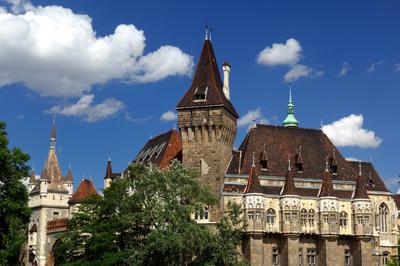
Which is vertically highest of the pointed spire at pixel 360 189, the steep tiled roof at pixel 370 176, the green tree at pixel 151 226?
the steep tiled roof at pixel 370 176

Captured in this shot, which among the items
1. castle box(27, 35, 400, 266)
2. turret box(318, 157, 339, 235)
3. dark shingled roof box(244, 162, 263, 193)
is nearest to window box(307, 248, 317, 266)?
castle box(27, 35, 400, 266)

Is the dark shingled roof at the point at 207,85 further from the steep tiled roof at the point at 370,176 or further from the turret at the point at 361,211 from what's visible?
the steep tiled roof at the point at 370,176

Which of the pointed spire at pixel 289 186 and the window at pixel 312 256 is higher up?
the pointed spire at pixel 289 186

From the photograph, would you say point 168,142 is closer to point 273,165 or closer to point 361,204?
point 273,165

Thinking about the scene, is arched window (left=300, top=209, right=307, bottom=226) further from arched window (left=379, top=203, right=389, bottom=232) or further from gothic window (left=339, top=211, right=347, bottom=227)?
arched window (left=379, top=203, right=389, bottom=232)

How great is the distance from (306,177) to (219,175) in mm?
9727

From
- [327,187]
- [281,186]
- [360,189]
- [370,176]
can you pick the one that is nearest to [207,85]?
[281,186]

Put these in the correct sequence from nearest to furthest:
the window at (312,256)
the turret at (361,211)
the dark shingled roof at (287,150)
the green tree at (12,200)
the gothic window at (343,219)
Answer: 1. the green tree at (12,200)
2. the window at (312,256)
3. the turret at (361,211)
4. the gothic window at (343,219)
5. the dark shingled roof at (287,150)

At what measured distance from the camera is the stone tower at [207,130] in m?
70.1

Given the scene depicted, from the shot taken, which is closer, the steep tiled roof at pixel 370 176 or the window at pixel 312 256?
the window at pixel 312 256

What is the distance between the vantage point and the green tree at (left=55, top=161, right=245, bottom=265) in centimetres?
5769

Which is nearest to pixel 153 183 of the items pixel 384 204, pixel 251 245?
pixel 251 245

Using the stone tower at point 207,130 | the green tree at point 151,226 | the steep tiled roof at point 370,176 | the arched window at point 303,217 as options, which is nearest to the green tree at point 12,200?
the green tree at point 151,226

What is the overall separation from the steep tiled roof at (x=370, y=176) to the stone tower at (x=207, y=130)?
16307 mm
